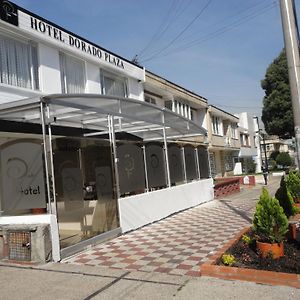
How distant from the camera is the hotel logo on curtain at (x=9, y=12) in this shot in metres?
10.3

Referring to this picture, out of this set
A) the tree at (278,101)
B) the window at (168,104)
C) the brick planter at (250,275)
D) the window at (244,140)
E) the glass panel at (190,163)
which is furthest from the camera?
the window at (244,140)

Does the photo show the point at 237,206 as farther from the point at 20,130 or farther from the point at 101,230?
the point at 20,130

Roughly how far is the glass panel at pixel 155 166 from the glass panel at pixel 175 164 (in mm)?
799

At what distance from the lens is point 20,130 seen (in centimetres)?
914

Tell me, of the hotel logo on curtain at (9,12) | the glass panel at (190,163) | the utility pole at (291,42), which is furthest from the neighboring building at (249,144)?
the utility pole at (291,42)

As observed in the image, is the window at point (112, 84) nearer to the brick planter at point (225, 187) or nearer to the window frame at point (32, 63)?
the window frame at point (32, 63)

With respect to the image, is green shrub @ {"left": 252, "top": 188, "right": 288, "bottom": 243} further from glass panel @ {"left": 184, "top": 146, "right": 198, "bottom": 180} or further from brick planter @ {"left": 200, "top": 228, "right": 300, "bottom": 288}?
glass panel @ {"left": 184, "top": 146, "right": 198, "bottom": 180}

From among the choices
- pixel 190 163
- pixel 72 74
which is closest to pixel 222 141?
pixel 190 163

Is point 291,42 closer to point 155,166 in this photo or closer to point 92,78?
point 155,166

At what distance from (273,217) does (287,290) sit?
1.48 metres

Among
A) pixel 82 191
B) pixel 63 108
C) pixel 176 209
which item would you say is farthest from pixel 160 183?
pixel 63 108

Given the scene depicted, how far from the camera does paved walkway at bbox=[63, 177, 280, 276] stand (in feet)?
22.5

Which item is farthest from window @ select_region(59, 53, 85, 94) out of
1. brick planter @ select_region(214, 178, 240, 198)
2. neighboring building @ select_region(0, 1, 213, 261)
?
brick planter @ select_region(214, 178, 240, 198)

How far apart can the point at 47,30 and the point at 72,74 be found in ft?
6.02
